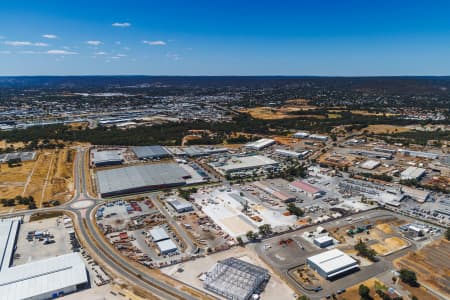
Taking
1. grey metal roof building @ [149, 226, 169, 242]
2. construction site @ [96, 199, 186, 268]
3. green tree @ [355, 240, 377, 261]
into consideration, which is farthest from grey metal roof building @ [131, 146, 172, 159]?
green tree @ [355, 240, 377, 261]

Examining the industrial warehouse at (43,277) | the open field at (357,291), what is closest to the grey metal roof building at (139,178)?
the industrial warehouse at (43,277)

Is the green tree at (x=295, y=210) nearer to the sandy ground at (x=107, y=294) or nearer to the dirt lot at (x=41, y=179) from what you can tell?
the sandy ground at (x=107, y=294)

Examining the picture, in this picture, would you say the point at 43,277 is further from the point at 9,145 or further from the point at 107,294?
the point at 9,145

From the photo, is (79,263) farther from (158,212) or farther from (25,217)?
(25,217)

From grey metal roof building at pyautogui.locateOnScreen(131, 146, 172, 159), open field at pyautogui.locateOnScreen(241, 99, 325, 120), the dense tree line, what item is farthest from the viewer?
open field at pyautogui.locateOnScreen(241, 99, 325, 120)

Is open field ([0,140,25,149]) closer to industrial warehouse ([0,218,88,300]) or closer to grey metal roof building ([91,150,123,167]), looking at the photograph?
grey metal roof building ([91,150,123,167])

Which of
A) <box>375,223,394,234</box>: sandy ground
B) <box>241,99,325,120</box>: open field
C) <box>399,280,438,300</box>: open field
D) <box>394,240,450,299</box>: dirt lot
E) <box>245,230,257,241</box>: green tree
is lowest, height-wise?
<box>399,280,438,300</box>: open field

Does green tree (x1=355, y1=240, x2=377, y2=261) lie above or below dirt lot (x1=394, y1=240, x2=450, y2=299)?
above

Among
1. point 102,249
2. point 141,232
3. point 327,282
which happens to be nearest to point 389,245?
point 327,282
